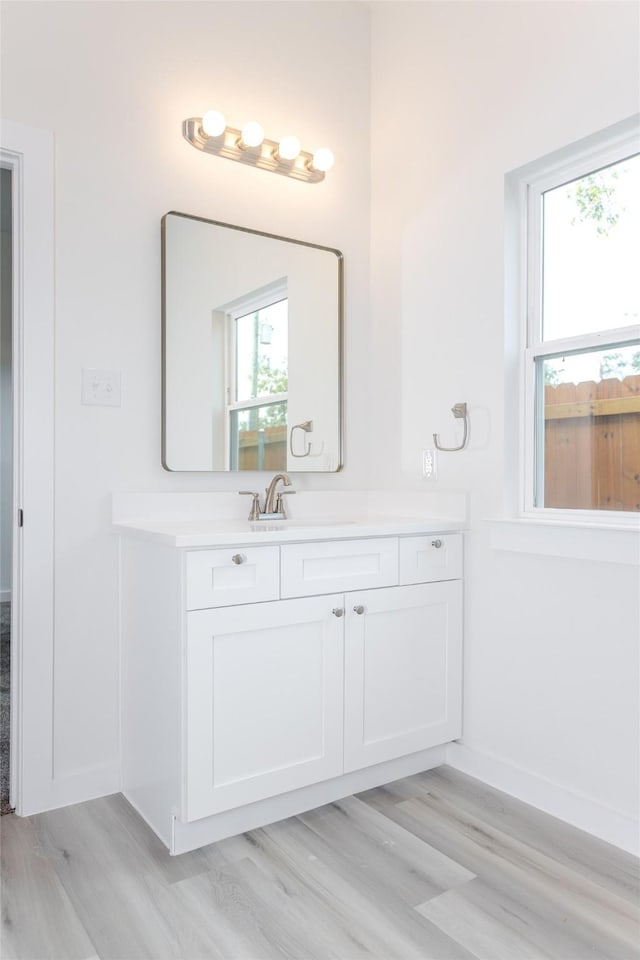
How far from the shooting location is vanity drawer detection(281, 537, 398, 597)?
1870 mm

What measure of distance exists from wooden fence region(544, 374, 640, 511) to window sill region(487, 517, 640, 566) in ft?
0.28

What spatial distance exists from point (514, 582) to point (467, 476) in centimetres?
39

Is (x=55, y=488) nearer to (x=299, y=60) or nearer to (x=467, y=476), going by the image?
(x=467, y=476)

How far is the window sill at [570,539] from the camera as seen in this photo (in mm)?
1726

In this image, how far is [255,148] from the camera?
232 centimetres

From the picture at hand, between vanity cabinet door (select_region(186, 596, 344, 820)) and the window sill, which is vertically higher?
the window sill

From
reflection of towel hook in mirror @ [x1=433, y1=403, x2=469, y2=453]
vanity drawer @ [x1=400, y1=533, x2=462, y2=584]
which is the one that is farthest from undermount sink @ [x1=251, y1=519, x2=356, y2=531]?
reflection of towel hook in mirror @ [x1=433, y1=403, x2=469, y2=453]

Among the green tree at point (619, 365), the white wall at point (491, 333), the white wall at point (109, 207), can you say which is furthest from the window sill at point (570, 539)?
the white wall at point (109, 207)

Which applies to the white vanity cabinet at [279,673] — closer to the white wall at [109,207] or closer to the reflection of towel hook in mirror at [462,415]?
the white wall at [109,207]

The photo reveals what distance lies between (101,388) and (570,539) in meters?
1.46

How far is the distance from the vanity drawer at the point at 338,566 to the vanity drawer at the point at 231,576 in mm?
48

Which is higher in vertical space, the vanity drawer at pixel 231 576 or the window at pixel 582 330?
the window at pixel 582 330

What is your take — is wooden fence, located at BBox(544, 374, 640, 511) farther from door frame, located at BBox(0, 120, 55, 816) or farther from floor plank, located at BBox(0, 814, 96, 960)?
floor plank, located at BBox(0, 814, 96, 960)

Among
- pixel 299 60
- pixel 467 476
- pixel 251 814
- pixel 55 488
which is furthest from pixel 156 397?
pixel 299 60
